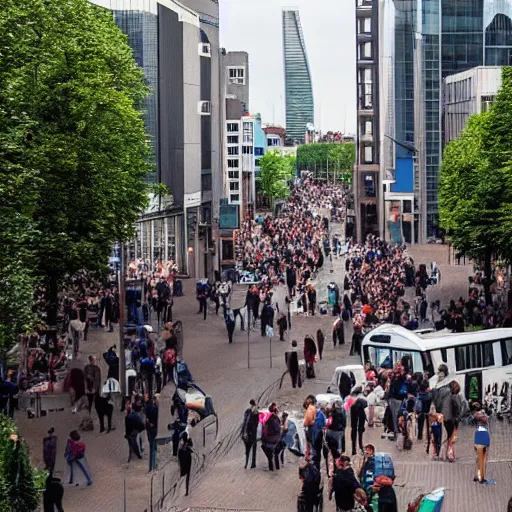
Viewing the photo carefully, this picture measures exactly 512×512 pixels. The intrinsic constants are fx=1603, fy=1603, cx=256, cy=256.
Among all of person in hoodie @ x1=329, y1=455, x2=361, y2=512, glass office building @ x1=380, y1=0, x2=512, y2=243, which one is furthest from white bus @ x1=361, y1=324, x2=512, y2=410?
glass office building @ x1=380, y1=0, x2=512, y2=243

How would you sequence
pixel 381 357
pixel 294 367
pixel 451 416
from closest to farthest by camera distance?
pixel 451 416 → pixel 381 357 → pixel 294 367

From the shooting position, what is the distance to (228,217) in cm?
9675

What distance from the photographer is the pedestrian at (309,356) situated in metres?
40.5

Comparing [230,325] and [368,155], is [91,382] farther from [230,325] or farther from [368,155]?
[368,155]

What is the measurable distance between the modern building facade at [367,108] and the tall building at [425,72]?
464 inches

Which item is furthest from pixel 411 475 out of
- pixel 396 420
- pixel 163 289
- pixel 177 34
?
pixel 177 34

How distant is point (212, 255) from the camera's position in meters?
92.6

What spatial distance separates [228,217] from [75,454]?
2777 inches

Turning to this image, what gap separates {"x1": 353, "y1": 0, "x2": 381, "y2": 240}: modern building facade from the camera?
438 feet

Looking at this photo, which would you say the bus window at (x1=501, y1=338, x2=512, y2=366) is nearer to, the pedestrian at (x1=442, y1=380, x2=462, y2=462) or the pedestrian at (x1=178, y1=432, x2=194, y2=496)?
the pedestrian at (x1=442, y1=380, x2=462, y2=462)

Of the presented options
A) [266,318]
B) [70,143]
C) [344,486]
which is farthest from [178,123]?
[344,486]

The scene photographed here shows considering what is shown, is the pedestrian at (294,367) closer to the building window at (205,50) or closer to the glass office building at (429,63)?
the building window at (205,50)

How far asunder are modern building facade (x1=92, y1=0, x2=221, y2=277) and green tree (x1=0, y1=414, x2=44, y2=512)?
51297 mm

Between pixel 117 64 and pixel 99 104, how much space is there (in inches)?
314
